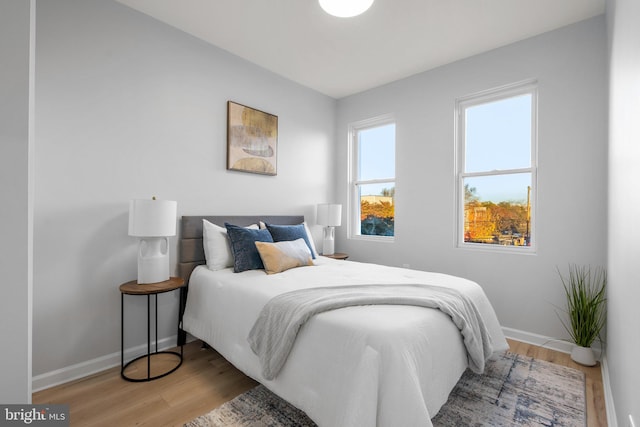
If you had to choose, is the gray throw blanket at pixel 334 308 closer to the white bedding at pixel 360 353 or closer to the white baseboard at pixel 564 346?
A: the white bedding at pixel 360 353

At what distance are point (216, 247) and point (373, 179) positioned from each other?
2.30m

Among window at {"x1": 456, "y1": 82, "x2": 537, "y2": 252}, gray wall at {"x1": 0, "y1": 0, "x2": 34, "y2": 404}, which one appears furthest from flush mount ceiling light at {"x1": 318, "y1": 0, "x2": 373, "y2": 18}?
window at {"x1": 456, "y1": 82, "x2": 537, "y2": 252}

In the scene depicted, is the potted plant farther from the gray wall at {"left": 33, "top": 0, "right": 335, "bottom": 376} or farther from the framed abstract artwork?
the gray wall at {"left": 33, "top": 0, "right": 335, "bottom": 376}

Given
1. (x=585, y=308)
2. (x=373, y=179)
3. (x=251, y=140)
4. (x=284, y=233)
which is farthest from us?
(x=373, y=179)

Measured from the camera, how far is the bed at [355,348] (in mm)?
1267

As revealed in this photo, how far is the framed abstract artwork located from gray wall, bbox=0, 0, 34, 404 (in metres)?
1.84

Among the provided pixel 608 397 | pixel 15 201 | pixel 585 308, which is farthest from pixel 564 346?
pixel 15 201

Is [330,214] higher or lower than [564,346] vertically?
higher

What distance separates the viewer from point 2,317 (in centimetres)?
122

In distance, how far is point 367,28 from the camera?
2658 mm

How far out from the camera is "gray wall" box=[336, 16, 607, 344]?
2.49 m

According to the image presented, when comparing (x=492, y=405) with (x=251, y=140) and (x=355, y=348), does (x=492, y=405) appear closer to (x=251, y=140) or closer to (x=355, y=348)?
(x=355, y=348)

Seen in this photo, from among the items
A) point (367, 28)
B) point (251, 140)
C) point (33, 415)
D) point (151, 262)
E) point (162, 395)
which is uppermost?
point (367, 28)

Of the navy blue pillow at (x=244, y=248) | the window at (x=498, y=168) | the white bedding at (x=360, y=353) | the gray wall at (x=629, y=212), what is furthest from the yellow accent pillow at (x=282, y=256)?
the gray wall at (x=629, y=212)
